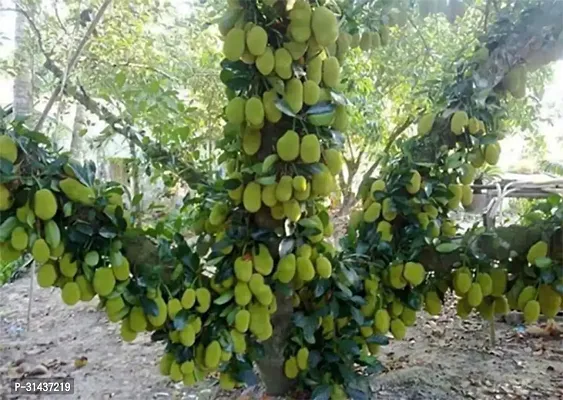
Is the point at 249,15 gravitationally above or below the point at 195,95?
below

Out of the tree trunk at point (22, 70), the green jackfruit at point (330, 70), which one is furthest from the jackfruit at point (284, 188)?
the tree trunk at point (22, 70)

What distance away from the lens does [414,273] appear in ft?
3.97

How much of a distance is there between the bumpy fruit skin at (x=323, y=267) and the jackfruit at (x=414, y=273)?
8.4 inches

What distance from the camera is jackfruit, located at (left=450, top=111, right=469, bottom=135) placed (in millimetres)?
1226

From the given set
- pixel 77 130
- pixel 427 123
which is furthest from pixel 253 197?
pixel 77 130

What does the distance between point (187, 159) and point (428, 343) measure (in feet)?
3.87

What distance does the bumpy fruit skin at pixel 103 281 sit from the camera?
1017 mm

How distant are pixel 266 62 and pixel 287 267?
0.44 m

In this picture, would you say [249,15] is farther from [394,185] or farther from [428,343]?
→ [428,343]

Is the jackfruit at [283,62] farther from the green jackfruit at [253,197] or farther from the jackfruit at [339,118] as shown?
the green jackfruit at [253,197]

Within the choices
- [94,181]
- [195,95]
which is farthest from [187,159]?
[195,95]

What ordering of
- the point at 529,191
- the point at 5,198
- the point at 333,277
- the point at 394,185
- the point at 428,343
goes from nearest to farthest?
1. the point at 5,198
2. the point at 333,277
3. the point at 394,185
4. the point at 428,343
5. the point at 529,191

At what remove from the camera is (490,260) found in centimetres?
116

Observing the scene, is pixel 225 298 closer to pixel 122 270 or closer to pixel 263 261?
pixel 263 261
